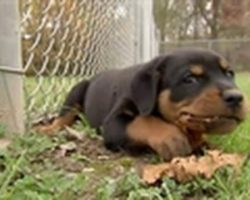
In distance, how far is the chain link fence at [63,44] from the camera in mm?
3986

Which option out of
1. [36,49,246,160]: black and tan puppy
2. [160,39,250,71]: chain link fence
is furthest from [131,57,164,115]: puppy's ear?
[160,39,250,71]: chain link fence

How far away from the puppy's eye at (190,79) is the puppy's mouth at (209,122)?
15 cm

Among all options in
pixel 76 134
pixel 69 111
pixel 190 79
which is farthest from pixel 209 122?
pixel 69 111

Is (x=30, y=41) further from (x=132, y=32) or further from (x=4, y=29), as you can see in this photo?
(x=132, y=32)

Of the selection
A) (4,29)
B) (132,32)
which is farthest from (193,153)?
(132,32)

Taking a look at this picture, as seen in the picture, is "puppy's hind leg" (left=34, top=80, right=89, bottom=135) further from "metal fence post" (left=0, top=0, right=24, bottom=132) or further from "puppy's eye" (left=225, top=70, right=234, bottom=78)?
"puppy's eye" (left=225, top=70, right=234, bottom=78)

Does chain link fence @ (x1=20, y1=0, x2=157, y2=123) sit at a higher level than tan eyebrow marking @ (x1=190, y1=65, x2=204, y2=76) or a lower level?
lower

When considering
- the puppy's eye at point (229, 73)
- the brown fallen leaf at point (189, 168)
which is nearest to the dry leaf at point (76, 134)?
the puppy's eye at point (229, 73)

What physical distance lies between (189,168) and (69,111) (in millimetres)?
1908

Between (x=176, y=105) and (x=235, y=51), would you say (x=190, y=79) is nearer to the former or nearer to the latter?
(x=176, y=105)

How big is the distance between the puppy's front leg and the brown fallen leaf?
21 cm

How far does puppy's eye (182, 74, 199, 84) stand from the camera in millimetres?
3186

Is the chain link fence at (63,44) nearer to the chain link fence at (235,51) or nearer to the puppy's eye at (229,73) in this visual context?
the puppy's eye at (229,73)

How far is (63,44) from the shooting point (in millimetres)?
4781
